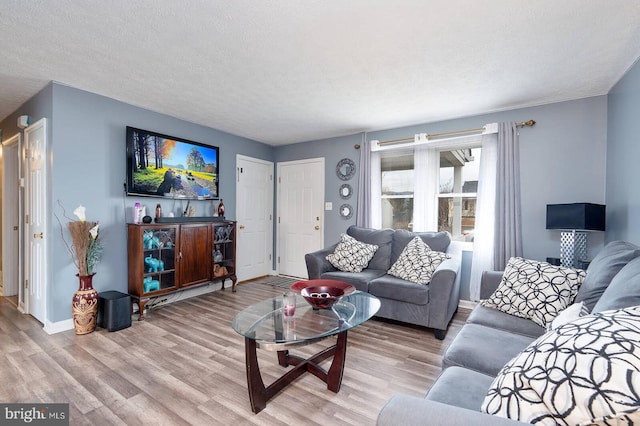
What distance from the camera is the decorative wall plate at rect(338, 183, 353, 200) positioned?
14.8ft

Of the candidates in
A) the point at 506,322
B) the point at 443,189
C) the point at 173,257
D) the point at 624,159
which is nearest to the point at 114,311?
the point at 173,257

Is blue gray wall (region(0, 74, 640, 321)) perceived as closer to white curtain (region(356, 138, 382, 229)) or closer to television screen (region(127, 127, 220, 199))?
television screen (region(127, 127, 220, 199))

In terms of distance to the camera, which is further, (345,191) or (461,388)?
(345,191)

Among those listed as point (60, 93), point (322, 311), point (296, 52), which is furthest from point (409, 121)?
point (60, 93)

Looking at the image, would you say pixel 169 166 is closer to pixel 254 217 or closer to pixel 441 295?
pixel 254 217

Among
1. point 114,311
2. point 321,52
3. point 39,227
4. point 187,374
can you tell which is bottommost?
point 187,374

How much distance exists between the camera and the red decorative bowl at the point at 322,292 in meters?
2.07

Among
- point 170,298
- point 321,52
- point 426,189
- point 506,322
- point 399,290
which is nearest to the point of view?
point 506,322

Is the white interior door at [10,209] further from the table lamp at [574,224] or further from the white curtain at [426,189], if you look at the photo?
the table lamp at [574,224]

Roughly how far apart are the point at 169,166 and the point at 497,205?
3963mm

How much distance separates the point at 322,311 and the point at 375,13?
1.99 m

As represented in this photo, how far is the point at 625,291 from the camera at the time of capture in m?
1.16

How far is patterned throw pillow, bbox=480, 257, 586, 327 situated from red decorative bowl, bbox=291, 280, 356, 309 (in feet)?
3.57

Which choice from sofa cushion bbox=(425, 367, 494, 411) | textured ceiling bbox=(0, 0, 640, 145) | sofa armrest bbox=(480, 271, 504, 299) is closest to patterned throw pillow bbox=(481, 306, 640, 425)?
sofa cushion bbox=(425, 367, 494, 411)
